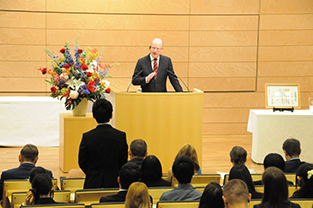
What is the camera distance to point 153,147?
490cm

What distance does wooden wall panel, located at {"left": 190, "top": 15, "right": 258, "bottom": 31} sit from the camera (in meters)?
8.19

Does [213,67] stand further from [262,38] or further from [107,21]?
[107,21]

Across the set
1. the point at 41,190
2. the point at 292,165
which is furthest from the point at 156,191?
the point at 292,165

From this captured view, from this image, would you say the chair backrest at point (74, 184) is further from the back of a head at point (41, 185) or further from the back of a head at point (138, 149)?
the back of a head at point (41, 185)

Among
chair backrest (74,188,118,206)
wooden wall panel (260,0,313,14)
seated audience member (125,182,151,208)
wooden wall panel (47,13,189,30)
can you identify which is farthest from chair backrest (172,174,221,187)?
wooden wall panel (260,0,313,14)

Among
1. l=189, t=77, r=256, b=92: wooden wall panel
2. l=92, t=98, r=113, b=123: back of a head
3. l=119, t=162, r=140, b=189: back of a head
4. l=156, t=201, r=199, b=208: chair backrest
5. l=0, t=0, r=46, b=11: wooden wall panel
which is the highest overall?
l=0, t=0, r=46, b=11: wooden wall panel

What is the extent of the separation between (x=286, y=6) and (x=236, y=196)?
6.70 metres

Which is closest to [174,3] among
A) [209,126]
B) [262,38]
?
[262,38]

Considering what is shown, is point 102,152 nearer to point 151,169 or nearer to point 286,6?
point 151,169

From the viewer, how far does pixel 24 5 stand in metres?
7.77

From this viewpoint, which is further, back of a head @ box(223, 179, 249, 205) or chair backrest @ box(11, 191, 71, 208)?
chair backrest @ box(11, 191, 71, 208)

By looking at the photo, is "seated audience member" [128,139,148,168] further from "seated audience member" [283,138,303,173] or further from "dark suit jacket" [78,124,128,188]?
"seated audience member" [283,138,303,173]

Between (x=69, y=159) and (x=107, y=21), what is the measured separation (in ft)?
11.5

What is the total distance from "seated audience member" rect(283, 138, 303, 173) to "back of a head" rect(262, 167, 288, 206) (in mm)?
1523
